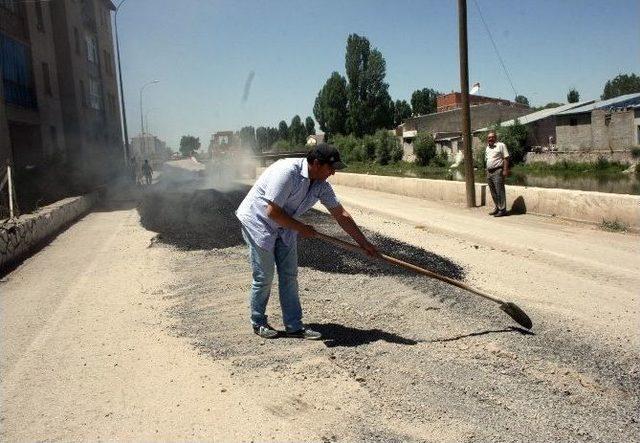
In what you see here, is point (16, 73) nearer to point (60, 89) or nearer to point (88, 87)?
point (60, 89)

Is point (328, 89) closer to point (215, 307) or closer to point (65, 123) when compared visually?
point (65, 123)

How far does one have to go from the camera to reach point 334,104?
194 ft

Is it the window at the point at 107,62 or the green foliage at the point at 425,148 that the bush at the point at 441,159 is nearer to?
the green foliage at the point at 425,148

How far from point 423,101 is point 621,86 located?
3708cm

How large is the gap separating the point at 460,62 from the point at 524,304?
348 inches

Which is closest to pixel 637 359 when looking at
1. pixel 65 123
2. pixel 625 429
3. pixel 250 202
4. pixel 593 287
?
pixel 625 429

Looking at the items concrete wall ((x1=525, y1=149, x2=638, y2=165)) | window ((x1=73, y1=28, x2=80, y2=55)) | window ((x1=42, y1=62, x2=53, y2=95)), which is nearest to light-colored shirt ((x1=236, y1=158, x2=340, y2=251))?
window ((x1=42, y1=62, x2=53, y2=95))

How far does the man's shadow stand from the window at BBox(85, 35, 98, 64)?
3122cm

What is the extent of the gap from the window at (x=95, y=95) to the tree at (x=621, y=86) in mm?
82619

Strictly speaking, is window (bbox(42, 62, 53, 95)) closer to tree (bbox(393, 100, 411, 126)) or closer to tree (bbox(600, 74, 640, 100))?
tree (bbox(393, 100, 411, 126))

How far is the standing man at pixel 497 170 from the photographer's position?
9.85 meters

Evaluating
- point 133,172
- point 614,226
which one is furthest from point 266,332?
point 133,172

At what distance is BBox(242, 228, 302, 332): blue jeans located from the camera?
155 inches

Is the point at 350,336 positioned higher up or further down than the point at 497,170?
further down
